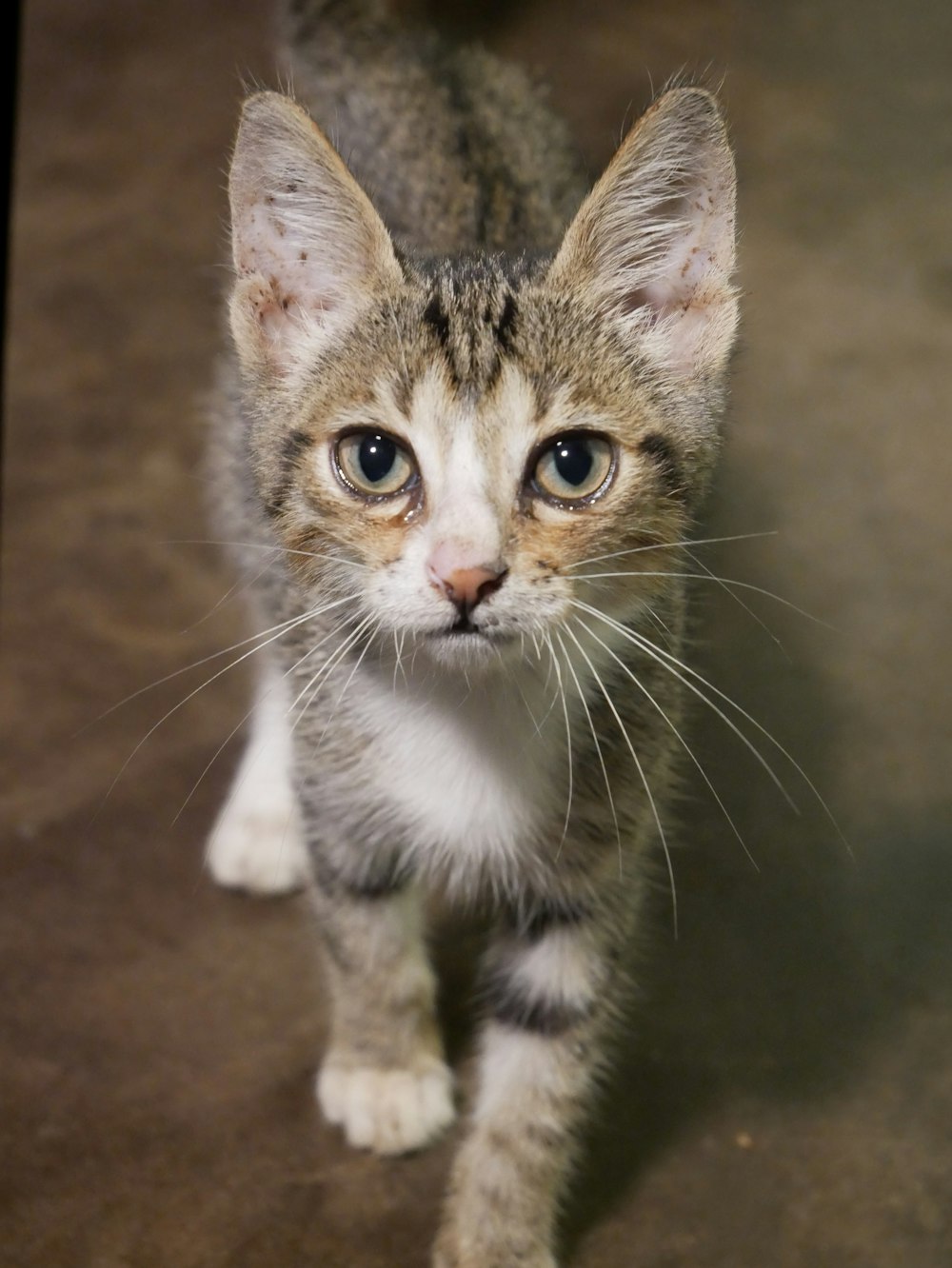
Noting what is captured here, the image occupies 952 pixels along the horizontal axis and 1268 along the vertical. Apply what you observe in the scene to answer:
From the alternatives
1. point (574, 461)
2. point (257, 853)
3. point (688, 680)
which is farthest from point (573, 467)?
point (257, 853)

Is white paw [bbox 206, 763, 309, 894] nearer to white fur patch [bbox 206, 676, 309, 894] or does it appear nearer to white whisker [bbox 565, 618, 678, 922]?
white fur patch [bbox 206, 676, 309, 894]

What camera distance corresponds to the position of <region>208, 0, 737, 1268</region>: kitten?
1130 mm

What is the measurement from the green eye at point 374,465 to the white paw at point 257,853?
0.67 m

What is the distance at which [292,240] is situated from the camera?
1238 millimetres

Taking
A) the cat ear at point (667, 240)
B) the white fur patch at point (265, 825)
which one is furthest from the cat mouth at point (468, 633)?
the white fur patch at point (265, 825)

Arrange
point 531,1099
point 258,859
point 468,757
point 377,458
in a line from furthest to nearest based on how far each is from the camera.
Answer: point 258,859, point 531,1099, point 468,757, point 377,458

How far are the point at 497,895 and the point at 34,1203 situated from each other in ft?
1.75

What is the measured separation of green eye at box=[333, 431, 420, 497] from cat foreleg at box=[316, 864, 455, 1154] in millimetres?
494

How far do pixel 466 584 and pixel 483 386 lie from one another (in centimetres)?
19

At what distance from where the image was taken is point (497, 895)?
4.71ft

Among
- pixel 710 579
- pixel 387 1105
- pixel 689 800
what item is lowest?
pixel 387 1105

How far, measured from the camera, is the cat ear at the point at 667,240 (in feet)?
3.77

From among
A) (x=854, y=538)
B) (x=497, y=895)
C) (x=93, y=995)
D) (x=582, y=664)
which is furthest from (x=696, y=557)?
(x=93, y=995)

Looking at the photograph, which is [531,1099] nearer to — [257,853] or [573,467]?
[257,853]
